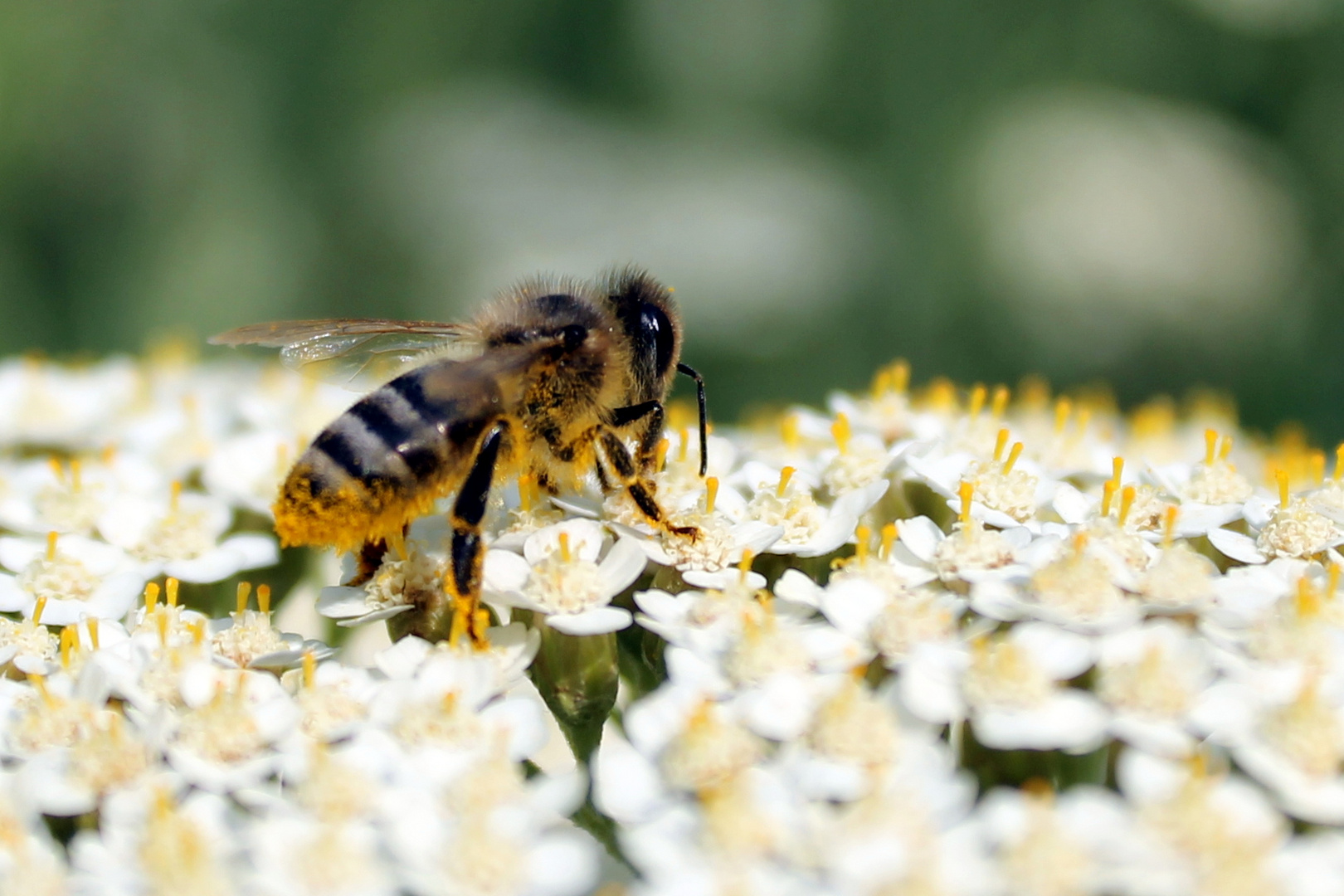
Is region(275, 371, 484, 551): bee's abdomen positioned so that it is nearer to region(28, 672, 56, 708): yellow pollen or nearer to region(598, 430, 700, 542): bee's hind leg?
region(598, 430, 700, 542): bee's hind leg

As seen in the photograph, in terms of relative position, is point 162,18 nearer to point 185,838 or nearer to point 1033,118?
point 1033,118

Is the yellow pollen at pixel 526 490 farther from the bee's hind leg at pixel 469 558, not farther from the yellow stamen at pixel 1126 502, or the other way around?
the yellow stamen at pixel 1126 502

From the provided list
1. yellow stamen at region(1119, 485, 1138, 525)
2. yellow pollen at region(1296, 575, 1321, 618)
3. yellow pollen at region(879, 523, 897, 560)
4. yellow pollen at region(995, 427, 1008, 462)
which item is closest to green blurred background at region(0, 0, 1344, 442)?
yellow pollen at region(995, 427, 1008, 462)

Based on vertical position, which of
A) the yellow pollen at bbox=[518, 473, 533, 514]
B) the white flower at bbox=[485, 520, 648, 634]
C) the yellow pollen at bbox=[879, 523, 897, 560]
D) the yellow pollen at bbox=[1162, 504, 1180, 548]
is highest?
the yellow pollen at bbox=[1162, 504, 1180, 548]

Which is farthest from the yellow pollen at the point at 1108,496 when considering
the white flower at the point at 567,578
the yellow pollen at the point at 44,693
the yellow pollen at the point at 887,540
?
the yellow pollen at the point at 44,693

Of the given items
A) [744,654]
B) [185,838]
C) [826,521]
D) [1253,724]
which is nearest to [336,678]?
[185,838]
